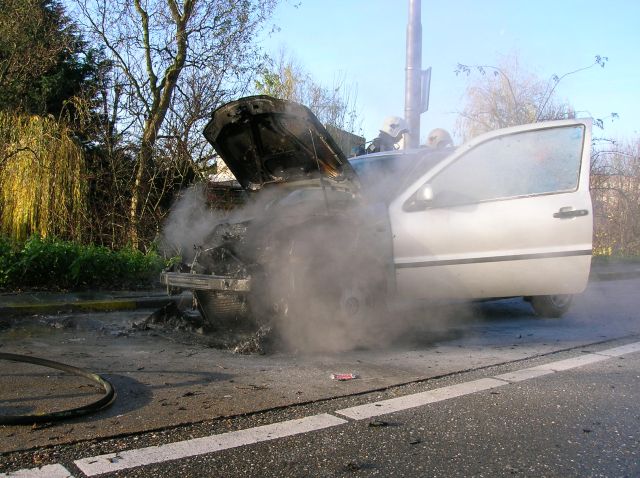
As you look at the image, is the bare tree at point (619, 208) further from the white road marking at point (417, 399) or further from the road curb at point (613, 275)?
the white road marking at point (417, 399)

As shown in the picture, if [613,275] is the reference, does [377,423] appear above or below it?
below

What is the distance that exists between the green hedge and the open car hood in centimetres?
263

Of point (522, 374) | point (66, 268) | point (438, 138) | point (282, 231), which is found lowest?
point (522, 374)

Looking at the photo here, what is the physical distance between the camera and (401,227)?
5.05 m

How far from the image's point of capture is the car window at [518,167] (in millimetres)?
5234

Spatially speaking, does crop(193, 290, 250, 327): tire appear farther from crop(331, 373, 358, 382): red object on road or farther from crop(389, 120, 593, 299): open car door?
crop(389, 120, 593, 299): open car door

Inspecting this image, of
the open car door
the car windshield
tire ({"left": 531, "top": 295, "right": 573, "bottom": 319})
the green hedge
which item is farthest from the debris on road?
the green hedge

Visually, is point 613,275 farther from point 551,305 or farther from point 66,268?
point 66,268

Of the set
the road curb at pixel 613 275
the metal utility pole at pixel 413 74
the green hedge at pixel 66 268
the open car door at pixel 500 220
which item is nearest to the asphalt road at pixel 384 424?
the open car door at pixel 500 220

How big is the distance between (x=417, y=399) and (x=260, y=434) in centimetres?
109

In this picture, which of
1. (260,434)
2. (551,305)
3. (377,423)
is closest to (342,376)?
(377,423)

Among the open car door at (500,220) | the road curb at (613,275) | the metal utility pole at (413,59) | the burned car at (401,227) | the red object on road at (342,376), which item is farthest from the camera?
the road curb at (613,275)

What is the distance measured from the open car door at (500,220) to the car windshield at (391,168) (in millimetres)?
174

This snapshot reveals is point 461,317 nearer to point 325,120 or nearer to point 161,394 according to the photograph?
point 161,394
